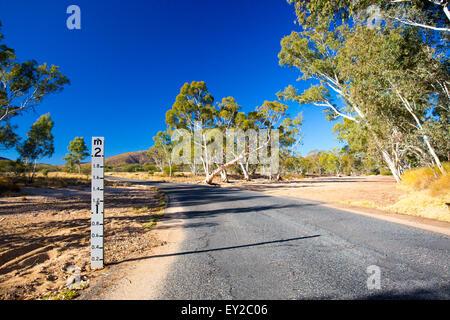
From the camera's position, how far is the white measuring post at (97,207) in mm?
2930

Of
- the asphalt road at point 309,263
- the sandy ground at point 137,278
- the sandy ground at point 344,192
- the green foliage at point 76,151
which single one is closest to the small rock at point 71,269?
the sandy ground at point 137,278

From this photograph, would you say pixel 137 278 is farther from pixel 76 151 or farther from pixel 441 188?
pixel 76 151

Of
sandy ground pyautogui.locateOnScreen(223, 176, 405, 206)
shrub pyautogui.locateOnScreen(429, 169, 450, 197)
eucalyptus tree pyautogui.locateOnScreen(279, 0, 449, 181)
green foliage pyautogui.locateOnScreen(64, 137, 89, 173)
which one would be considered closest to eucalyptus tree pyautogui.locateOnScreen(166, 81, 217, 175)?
sandy ground pyautogui.locateOnScreen(223, 176, 405, 206)

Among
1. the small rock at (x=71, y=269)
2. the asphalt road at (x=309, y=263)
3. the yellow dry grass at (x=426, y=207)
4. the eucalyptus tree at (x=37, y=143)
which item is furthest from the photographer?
the eucalyptus tree at (x=37, y=143)

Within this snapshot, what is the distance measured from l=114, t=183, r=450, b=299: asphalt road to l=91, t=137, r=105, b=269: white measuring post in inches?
49.0

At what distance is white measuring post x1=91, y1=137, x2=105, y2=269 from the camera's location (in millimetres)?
2930

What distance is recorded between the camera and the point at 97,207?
2.96 m

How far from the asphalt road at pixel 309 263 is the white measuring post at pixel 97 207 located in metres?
1.24

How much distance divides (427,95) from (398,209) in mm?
6890

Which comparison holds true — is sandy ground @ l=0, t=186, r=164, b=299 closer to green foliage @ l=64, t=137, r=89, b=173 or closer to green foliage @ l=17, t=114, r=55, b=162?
green foliage @ l=17, t=114, r=55, b=162

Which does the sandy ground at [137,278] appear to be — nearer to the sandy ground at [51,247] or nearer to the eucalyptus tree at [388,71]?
the sandy ground at [51,247]
